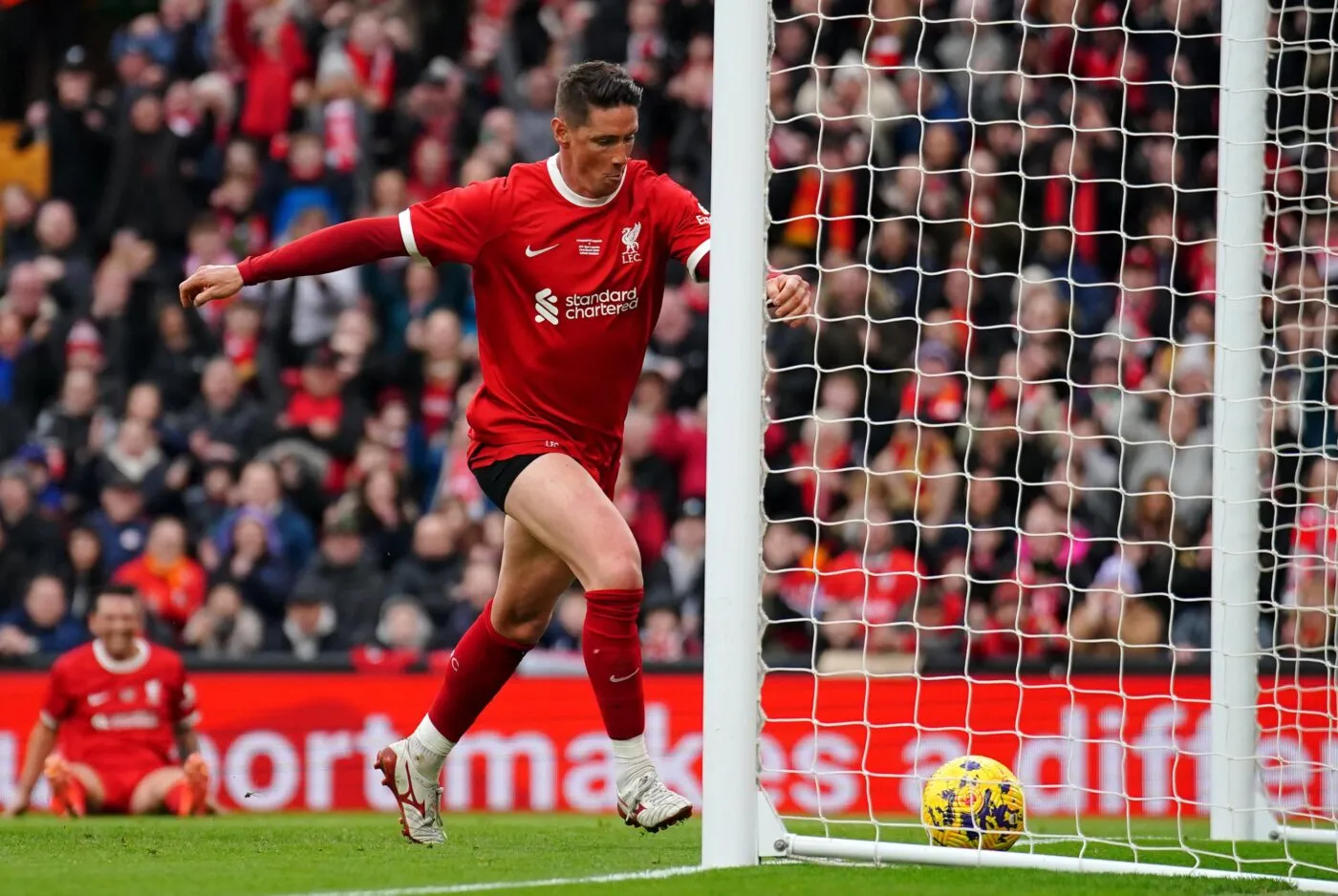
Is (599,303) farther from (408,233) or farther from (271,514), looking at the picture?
(271,514)

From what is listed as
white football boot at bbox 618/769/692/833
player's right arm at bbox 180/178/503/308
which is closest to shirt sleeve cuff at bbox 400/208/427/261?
player's right arm at bbox 180/178/503/308

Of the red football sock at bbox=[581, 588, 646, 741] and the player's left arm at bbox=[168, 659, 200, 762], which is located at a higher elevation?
the red football sock at bbox=[581, 588, 646, 741]

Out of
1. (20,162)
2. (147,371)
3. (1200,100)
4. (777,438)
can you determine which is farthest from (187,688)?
(1200,100)

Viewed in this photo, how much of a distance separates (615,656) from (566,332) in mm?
1058

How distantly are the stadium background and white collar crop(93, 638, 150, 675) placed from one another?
0.93 meters

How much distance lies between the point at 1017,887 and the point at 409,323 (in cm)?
880

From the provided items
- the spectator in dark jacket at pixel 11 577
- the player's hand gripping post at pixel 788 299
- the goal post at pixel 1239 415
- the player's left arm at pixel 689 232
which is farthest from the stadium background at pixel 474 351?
the player's hand gripping post at pixel 788 299

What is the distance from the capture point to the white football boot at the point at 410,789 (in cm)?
656

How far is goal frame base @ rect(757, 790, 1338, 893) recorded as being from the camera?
5.71m

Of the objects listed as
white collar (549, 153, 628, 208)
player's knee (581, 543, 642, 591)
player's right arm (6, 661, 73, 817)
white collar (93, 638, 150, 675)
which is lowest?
player's right arm (6, 661, 73, 817)

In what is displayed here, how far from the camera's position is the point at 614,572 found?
19.4ft

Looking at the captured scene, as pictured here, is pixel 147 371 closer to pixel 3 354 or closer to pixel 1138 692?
pixel 3 354

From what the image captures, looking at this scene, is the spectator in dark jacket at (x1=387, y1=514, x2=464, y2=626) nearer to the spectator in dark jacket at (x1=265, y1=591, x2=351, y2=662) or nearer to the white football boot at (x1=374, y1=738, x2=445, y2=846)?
the spectator in dark jacket at (x1=265, y1=591, x2=351, y2=662)

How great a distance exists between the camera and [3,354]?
516 inches
